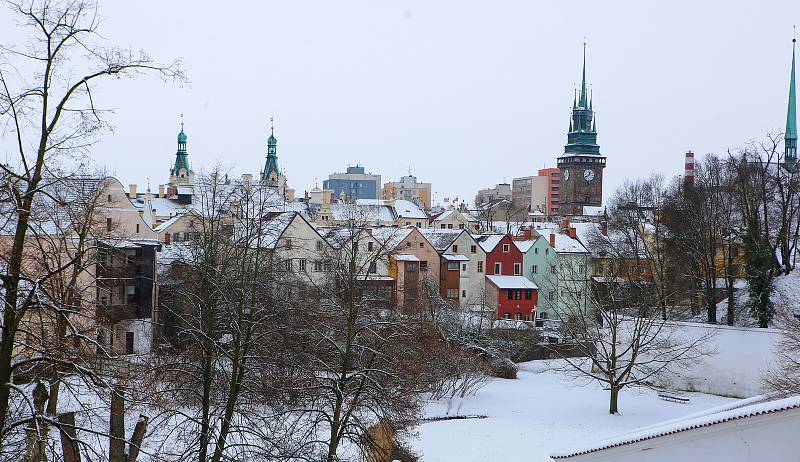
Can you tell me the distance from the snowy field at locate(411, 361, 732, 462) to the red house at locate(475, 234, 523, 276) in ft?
46.5

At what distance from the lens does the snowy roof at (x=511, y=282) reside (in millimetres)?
52000

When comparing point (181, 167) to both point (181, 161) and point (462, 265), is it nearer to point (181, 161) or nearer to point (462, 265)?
point (181, 161)

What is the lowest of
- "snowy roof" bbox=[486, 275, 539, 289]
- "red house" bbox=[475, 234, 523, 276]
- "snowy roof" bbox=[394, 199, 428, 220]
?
"snowy roof" bbox=[486, 275, 539, 289]

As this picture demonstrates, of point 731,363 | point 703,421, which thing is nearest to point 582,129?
point 731,363

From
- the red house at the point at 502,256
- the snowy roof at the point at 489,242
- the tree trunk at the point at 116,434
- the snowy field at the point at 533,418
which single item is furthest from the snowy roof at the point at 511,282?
Answer: the tree trunk at the point at 116,434

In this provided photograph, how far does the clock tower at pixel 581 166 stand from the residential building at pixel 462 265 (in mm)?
55441

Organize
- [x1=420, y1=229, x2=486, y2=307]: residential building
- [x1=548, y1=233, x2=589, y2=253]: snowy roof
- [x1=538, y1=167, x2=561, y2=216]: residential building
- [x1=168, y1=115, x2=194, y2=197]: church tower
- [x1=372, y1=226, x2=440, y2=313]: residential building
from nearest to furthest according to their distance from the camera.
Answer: [x1=372, y1=226, x2=440, y2=313]: residential building < [x1=420, y1=229, x2=486, y2=307]: residential building < [x1=548, y1=233, x2=589, y2=253]: snowy roof < [x1=168, y1=115, x2=194, y2=197]: church tower < [x1=538, y1=167, x2=561, y2=216]: residential building

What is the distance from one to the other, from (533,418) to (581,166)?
80.6 meters

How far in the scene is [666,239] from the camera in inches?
1737

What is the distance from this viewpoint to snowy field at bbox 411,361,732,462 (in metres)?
25.1

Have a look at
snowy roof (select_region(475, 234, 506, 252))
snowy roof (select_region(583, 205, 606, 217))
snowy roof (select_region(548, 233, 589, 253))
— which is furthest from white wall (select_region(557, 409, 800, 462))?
snowy roof (select_region(583, 205, 606, 217))

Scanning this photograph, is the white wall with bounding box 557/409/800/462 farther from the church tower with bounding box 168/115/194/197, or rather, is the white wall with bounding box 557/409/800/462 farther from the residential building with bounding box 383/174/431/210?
the residential building with bounding box 383/174/431/210

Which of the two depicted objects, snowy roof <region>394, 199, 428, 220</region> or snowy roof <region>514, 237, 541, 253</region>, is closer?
snowy roof <region>514, 237, 541, 253</region>

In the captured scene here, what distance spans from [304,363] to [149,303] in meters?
18.2
